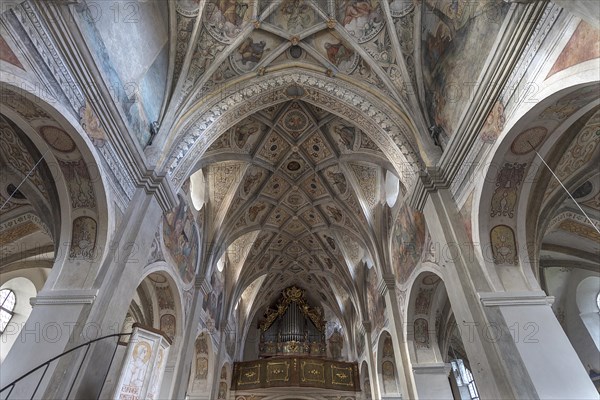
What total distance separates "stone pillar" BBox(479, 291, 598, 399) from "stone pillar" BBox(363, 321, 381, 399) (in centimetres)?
930

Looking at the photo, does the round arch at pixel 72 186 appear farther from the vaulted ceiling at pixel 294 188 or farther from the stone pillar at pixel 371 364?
the stone pillar at pixel 371 364

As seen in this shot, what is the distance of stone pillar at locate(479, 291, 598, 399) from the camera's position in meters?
4.69

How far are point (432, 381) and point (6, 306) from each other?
47.6 ft

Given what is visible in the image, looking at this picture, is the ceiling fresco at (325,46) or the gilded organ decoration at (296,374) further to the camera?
the gilded organ decoration at (296,374)

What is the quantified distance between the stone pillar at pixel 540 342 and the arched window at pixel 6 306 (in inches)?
590

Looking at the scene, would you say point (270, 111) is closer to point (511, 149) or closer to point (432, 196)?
point (432, 196)

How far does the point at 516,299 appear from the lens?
18.2 feet

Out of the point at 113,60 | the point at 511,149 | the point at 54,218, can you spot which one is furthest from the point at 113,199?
the point at 511,149

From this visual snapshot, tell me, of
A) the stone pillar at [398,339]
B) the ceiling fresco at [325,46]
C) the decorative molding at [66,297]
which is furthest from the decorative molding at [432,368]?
the decorative molding at [66,297]

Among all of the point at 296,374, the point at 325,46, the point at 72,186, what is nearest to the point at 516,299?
the point at 72,186

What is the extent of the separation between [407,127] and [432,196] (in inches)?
87.7

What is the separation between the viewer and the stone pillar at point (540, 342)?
15.4 feet

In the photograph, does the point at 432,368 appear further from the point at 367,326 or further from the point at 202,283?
the point at 202,283

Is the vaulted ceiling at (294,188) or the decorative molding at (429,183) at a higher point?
the vaulted ceiling at (294,188)
